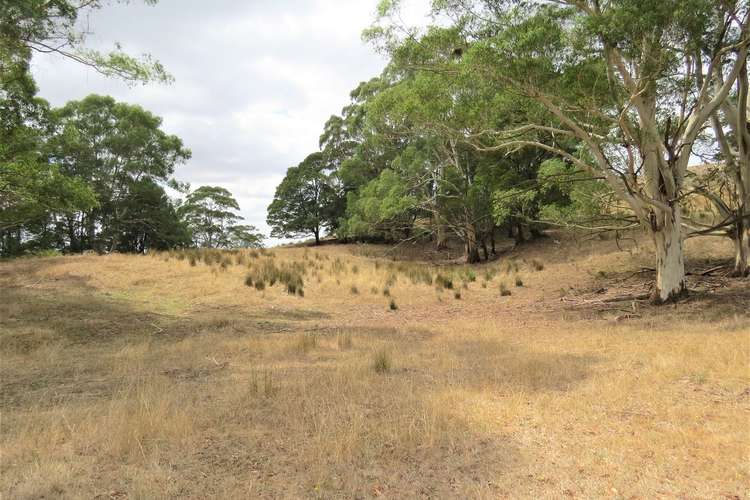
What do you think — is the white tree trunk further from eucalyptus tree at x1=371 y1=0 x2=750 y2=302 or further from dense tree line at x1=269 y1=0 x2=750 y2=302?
eucalyptus tree at x1=371 y1=0 x2=750 y2=302

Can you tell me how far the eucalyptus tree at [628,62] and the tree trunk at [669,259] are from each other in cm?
2

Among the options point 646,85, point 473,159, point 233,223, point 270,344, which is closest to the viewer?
point 270,344

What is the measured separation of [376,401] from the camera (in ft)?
14.5

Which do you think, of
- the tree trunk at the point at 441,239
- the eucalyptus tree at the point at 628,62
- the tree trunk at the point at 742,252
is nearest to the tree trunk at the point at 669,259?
the eucalyptus tree at the point at 628,62

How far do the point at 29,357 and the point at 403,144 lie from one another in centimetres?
2742

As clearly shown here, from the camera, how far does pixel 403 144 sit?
103 feet

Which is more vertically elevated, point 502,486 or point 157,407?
point 157,407

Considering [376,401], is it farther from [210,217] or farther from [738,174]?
[210,217]

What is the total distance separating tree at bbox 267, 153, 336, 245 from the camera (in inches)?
1432

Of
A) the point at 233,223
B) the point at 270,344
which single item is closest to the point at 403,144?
the point at 233,223

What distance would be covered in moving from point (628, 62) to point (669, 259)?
446 centimetres

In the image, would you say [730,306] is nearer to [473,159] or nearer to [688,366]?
[688,366]

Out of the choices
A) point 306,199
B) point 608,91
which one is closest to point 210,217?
point 306,199

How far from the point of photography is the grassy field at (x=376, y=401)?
2.92 meters
